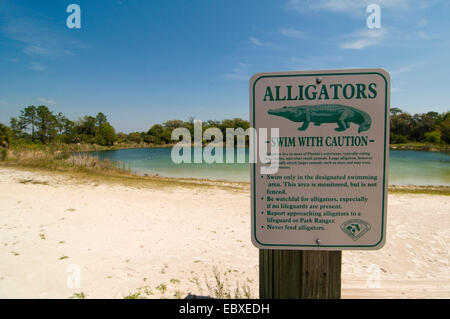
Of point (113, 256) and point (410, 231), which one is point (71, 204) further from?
Answer: point (410, 231)

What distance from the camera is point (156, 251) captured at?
13.9ft

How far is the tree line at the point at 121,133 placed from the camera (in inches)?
2003

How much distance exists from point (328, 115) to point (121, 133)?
98.2 m

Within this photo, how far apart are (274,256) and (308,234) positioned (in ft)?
0.75

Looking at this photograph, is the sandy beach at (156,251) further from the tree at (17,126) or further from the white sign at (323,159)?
the tree at (17,126)

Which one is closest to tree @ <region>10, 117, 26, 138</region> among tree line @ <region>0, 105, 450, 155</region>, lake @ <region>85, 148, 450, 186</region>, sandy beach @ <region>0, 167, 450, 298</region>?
tree line @ <region>0, 105, 450, 155</region>

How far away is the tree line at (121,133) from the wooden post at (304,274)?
45.3 metres

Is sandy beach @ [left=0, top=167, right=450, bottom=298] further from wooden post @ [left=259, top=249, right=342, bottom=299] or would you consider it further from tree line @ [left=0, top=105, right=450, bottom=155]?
tree line @ [left=0, top=105, right=450, bottom=155]

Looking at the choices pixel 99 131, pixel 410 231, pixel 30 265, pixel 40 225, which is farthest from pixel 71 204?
pixel 99 131

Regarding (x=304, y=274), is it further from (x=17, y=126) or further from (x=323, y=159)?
(x=17, y=126)

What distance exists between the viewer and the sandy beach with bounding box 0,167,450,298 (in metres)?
2.88

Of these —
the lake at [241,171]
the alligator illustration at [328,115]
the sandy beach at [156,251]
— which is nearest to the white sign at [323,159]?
the alligator illustration at [328,115]

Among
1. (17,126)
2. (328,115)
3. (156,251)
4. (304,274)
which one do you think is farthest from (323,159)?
(17,126)

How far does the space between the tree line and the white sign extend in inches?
1780
